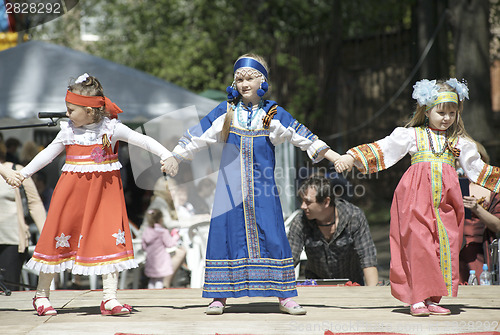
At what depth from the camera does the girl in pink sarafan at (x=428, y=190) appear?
4.06 m

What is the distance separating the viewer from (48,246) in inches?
161

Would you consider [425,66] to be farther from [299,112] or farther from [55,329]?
[55,329]

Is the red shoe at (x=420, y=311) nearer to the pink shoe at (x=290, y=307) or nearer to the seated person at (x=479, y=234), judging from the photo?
the pink shoe at (x=290, y=307)

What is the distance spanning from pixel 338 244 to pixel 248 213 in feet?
5.52

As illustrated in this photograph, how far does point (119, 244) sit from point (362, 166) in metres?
1.59

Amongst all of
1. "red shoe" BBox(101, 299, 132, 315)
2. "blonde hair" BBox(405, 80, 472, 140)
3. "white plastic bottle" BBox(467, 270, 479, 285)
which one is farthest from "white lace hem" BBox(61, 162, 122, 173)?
"white plastic bottle" BBox(467, 270, 479, 285)

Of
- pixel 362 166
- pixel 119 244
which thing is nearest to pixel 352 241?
pixel 362 166

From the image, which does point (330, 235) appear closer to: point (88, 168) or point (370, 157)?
point (370, 157)

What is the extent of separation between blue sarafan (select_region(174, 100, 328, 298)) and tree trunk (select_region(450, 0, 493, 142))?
6023 millimetres

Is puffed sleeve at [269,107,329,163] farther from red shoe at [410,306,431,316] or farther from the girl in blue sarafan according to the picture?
red shoe at [410,306,431,316]

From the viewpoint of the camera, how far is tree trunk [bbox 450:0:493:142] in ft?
31.2

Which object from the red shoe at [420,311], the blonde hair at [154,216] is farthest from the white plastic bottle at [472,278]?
the blonde hair at [154,216]

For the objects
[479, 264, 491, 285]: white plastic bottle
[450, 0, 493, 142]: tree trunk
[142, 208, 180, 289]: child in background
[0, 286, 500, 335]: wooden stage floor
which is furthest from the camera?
[450, 0, 493, 142]: tree trunk

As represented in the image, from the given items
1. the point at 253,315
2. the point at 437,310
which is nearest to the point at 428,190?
the point at 437,310
